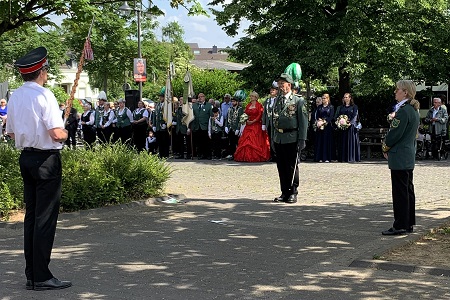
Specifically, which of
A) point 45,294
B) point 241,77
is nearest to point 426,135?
point 241,77

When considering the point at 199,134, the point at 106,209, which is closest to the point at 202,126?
the point at 199,134

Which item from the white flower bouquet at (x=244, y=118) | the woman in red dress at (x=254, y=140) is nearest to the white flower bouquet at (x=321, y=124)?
the woman in red dress at (x=254, y=140)

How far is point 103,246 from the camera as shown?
28.7 feet

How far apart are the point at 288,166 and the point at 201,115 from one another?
35.5 ft

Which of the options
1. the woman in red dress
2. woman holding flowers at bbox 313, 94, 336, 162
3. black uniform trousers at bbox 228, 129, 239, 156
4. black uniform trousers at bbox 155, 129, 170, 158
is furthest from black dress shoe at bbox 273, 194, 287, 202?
black uniform trousers at bbox 155, 129, 170, 158

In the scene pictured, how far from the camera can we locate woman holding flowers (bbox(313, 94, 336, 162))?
844 inches

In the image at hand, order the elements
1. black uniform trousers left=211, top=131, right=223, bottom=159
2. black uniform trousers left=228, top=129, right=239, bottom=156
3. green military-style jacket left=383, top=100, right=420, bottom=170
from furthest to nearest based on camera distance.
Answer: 1. black uniform trousers left=211, top=131, right=223, bottom=159
2. black uniform trousers left=228, top=129, right=239, bottom=156
3. green military-style jacket left=383, top=100, right=420, bottom=170

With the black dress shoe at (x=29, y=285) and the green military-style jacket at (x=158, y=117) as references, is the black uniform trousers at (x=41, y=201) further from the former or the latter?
the green military-style jacket at (x=158, y=117)

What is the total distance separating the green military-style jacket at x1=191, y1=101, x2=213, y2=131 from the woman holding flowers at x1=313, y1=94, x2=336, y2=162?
332cm

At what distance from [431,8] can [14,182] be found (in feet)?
53.3

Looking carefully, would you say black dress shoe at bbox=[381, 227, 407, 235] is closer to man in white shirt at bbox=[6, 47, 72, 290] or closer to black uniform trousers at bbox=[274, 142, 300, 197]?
black uniform trousers at bbox=[274, 142, 300, 197]

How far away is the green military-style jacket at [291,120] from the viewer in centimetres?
1236

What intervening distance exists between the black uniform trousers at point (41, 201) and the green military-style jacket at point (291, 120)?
20.1 feet

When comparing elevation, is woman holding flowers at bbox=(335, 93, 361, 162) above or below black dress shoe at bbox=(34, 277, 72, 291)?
above
